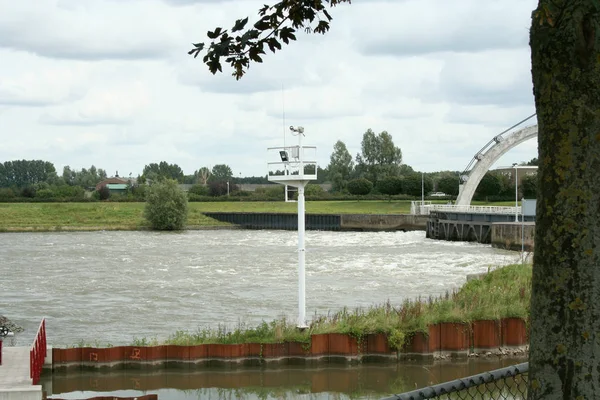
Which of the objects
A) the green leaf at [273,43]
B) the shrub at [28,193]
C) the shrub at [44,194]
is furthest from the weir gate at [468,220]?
the shrub at [28,193]

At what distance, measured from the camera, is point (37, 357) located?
1861cm

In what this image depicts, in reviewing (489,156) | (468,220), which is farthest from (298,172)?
(489,156)

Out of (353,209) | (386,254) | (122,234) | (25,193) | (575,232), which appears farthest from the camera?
(25,193)

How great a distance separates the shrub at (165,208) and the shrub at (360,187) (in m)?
45.0

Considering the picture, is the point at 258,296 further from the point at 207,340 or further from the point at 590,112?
the point at 590,112

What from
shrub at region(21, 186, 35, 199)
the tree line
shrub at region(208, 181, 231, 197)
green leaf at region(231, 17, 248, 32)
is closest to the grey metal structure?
the tree line

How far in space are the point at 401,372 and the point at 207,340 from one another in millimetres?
4746

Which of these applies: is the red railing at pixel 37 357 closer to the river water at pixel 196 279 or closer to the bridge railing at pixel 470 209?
the river water at pixel 196 279

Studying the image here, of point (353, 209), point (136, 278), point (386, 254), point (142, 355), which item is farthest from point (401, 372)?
point (353, 209)

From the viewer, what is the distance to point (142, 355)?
19.9 meters

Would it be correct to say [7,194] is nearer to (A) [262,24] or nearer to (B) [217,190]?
(B) [217,190]

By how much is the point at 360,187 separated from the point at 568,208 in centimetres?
13489

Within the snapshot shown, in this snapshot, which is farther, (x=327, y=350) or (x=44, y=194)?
(x=44, y=194)

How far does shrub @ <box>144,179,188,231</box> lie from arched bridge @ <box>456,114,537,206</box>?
32530mm
